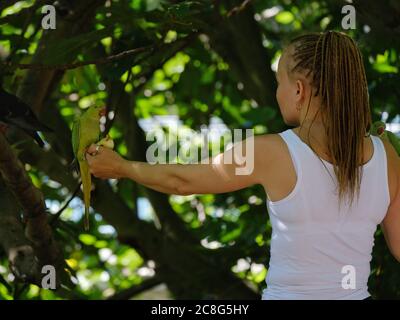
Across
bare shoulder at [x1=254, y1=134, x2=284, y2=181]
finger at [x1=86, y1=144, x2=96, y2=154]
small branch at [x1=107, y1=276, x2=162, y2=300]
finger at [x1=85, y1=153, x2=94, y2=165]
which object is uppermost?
bare shoulder at [x1=254, y1=134, x2=284, y2=181]

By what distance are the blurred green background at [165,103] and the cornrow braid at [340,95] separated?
993 millimetres

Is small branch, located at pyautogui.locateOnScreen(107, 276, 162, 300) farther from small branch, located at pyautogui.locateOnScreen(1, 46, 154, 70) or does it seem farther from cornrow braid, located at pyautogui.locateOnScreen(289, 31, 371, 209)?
cornrow braid, located at pyautogui.locateOnScreen(289, 31, 371, 209)

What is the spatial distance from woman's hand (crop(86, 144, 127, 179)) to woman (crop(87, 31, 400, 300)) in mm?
93

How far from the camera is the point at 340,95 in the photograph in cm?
210

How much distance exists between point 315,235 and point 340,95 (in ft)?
1.14

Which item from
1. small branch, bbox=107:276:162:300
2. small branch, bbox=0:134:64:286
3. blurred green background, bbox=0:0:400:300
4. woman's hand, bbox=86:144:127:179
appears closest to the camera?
woman's hand, bbox=86:144:127:179

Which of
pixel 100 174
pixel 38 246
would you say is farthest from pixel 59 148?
pixel 100 174

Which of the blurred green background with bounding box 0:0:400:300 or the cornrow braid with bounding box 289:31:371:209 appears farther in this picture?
the blurred green background with bounding box 0:0:400:300

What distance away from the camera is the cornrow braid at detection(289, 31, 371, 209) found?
208 centimetres

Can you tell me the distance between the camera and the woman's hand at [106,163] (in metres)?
2.25

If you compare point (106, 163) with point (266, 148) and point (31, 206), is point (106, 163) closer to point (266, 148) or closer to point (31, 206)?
point (266, 148)

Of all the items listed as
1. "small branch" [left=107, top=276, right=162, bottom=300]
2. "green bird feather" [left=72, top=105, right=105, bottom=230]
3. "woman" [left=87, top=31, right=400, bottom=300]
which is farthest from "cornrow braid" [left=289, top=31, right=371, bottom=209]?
"small branch" [left=107, top=276, right=162, bottom=300]
